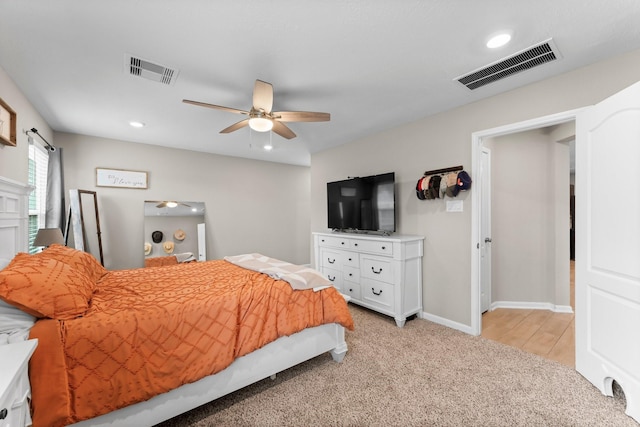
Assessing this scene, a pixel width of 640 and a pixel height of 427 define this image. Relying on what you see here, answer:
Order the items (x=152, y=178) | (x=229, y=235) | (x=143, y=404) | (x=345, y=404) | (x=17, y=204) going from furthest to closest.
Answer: (x=229, y=235)
(x=152, y=178)
(x=17, y=204)
(x=345, y=404)
(x=143, y=404)

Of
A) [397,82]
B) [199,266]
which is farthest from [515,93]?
[199,266]

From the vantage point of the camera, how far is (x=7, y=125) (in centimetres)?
213

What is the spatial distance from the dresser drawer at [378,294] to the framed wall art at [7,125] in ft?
11.9

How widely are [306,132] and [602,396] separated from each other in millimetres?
3776

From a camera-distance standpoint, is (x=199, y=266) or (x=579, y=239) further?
(x=199, y=266)

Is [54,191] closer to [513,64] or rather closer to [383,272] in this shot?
[383,272]

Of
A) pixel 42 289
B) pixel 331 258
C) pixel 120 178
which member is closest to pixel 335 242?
pixel 331 258

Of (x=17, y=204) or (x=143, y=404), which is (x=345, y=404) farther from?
(x=17, y=204)

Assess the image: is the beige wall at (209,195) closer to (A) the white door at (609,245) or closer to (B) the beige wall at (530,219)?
(B) the beige wall at (530,219)

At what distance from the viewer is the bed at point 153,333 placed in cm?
130

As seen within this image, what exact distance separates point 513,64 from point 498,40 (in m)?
0.44

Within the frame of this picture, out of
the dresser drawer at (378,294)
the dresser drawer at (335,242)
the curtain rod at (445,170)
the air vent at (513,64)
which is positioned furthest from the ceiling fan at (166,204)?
the air vent at (513,64)

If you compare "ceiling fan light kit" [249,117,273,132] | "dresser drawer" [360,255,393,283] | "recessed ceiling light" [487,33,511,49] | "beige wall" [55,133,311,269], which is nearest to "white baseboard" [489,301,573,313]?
"dresser drawer" [360,255,393,283]

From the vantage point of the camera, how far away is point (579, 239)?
6.95 ft
